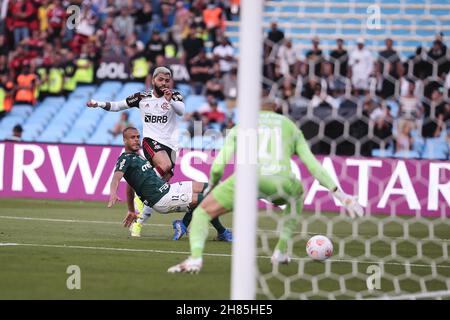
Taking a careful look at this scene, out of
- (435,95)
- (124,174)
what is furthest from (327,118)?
(124,174)

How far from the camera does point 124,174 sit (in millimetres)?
11719

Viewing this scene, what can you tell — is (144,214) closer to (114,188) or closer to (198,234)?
(114,188)

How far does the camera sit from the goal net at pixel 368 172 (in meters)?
8.67

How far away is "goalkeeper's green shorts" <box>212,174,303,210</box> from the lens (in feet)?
26.5

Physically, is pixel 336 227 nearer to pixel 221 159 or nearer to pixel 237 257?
pixel 221 159

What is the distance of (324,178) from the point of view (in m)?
8.37

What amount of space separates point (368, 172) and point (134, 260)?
26.0 feet

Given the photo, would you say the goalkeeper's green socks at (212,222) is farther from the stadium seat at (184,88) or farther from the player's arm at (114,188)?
the stadium seat at (184,88)

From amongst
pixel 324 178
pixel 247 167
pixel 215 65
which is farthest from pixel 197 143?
pixel 247 167

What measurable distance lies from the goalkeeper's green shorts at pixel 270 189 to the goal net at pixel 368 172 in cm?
70

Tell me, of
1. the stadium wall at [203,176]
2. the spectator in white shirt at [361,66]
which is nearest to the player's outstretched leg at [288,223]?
the spectator in white shirt at [361,66]

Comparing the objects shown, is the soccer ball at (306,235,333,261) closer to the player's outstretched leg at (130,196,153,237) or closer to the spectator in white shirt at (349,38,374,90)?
the player's outstretched leg at (130,196,153,237)

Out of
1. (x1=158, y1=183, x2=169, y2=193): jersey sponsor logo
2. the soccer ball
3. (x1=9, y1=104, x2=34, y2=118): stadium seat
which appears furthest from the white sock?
(x1=9, y1=104, x2=34, y2=118): stadium seat
